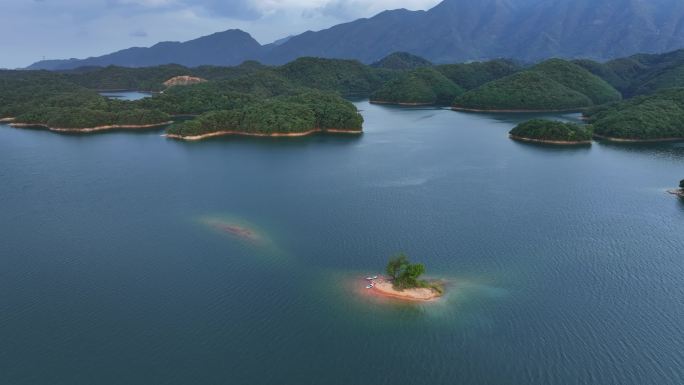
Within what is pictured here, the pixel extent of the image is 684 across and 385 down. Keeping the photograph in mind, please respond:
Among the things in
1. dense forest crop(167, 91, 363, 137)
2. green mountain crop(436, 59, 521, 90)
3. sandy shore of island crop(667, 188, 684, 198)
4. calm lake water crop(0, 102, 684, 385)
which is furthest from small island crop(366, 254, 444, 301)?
green mountain crop(436, 59, 521, 90)

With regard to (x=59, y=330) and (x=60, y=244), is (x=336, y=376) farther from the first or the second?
(x=60, y=244)

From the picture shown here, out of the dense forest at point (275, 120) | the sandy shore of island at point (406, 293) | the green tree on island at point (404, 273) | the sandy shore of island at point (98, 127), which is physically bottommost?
the sandy shore of island at point (406, 293)

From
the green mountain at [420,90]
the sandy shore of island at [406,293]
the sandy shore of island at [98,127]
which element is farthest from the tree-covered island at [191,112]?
the sandy shore of island at [406,293]

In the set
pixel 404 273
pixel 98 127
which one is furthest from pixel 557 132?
pixel 98 127

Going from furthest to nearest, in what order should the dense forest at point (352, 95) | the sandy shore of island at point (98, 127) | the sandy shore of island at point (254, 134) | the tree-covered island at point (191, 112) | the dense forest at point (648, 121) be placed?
the sandy shore of island at point (98, 127) < the tree-covered island at point (191, 112) < the dense forest at point (352, 95) < the sandy shore of island at point (254, 134) < the dense forest at point (648, 121)

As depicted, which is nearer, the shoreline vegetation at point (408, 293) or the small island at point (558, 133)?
the shoreline vegetation at point (408, 293)

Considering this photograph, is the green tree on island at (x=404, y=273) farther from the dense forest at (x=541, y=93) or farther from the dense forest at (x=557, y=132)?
the dense forest at (x=541, y=93)
